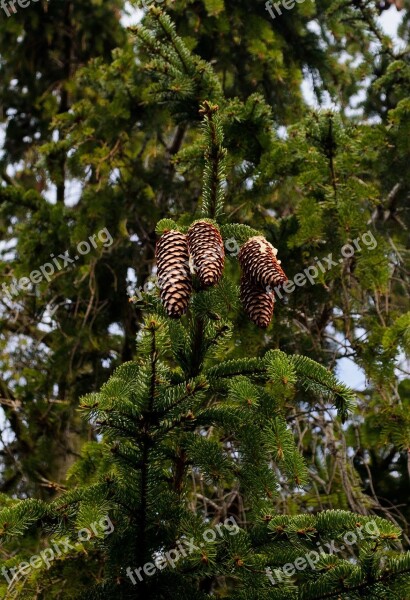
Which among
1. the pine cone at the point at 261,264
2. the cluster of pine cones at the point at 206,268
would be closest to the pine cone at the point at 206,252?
the cluster of pine cones at the point at 206,268

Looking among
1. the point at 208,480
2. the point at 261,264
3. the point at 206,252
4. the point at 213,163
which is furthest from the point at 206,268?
the point at 208,480

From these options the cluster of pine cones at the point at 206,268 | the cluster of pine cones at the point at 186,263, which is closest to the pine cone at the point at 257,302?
the cluster of pine cones at the point at 206,268

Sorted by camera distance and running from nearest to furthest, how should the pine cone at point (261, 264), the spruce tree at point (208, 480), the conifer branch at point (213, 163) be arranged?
the spruce tree at point (208, 480) → the pine cone at point (261, 264) → the conifer branch at point (213, 163)

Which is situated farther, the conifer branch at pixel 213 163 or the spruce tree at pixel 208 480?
the conifer branch at pixel 213 163

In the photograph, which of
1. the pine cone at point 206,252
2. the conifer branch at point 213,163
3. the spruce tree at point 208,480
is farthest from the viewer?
the conifer branch at point 213,163

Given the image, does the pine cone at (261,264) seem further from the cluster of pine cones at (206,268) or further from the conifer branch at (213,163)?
the conifer branch at (213,163)

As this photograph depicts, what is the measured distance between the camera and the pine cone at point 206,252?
199 centimetres

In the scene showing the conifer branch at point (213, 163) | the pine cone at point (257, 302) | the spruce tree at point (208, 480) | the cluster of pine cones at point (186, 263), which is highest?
the conifer branch at point (213, 163)

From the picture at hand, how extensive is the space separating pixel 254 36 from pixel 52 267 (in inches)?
88.9

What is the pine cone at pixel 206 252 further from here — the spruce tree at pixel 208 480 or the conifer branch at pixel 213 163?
the conifer branch at pixel 213 163

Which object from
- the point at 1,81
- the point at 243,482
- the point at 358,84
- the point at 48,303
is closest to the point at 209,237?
the point at 243,482

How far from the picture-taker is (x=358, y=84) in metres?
6.57

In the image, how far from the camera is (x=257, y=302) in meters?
2.23

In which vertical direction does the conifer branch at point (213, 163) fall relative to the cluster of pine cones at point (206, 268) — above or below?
above
